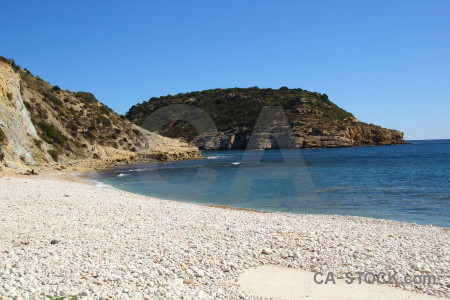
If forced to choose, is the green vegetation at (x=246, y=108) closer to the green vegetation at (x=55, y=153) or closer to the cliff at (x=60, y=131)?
the cliff at (x=60, y=131)

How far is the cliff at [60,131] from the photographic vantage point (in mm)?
27562

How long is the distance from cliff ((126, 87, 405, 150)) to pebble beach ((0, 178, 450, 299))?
7442 centimetres

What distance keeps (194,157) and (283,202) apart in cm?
4273

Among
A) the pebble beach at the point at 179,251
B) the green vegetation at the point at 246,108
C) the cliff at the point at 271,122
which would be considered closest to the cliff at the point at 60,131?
the pebble beach at the point at 179,251

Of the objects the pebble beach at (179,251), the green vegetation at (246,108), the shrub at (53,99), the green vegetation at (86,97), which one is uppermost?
the green vegetation at (246,108)

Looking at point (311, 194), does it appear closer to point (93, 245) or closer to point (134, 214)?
point (134, 214)

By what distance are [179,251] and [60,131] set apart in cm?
3577

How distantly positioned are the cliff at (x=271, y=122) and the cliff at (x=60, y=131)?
103 feet

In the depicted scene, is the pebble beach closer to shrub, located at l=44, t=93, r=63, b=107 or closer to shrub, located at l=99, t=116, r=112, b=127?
shrub, located at l=44, t=93, r=63, b=107

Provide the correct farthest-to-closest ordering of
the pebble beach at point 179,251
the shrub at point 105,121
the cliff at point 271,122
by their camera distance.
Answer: the cliff at point 271,122
the shrub at point 105,121
the pebble beach at point 179,251

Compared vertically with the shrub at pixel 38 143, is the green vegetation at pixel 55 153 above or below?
below

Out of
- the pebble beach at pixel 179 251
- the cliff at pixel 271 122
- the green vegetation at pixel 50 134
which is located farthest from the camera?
the cliff at pixel 271 122

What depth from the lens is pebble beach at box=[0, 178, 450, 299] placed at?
5445mm

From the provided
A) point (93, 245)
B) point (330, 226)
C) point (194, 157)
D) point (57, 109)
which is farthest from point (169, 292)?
point (194, 157)
